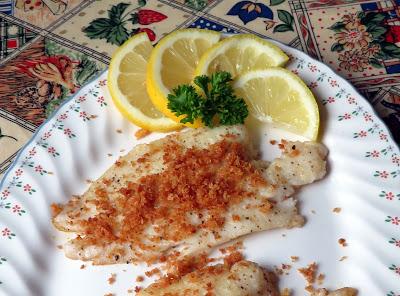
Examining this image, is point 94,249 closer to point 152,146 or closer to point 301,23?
point 152,146

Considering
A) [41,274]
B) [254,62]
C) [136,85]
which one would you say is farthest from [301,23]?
[41,274]

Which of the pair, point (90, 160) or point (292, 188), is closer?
point (292, 188)

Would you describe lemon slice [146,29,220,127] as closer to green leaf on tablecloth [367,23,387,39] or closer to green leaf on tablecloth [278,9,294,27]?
green leaf on tablecloth [278,9,294,27]

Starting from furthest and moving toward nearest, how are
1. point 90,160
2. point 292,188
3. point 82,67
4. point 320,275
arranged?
point 82,67 < point 90,160 < point 292,188 < point 320,275

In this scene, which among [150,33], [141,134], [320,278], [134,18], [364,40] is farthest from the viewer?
[134,18]

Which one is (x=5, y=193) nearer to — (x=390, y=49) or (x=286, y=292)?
(x=286, y=292)

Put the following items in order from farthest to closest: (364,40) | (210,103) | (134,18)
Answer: (134,18), (364,40), (210,103)

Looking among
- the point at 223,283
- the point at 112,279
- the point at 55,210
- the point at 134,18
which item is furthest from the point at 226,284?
the point at 134,18
